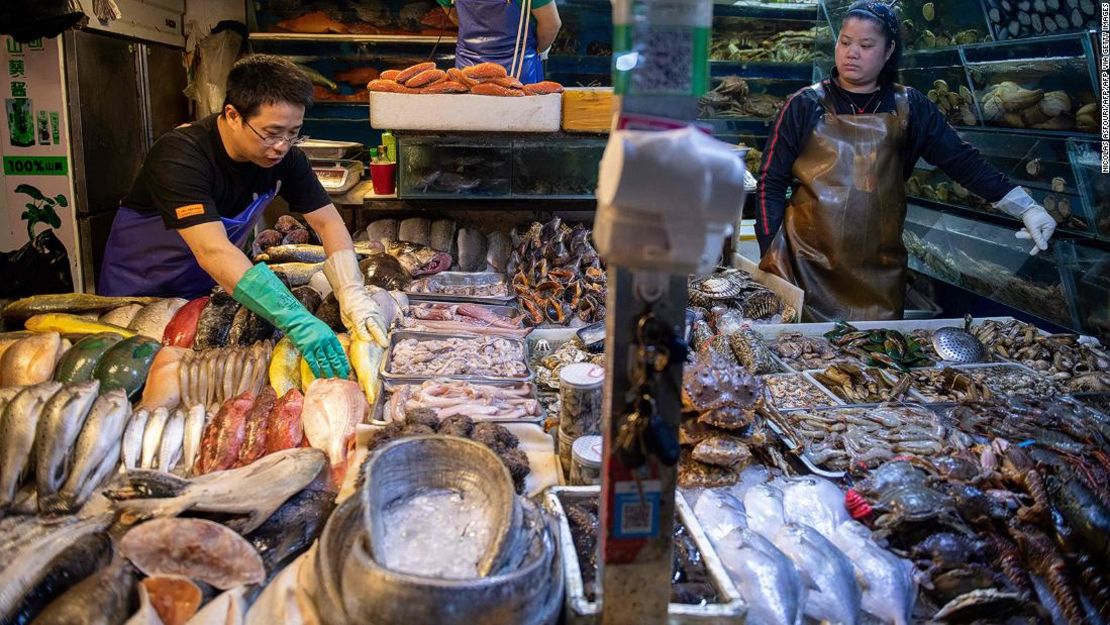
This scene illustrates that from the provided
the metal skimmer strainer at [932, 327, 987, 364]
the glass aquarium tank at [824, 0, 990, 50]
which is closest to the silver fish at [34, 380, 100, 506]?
the metal skimmer strainer at [932, 327, 987, 364]

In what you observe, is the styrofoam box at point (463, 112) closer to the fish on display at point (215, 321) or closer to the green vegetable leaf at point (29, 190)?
the fish on display at point (215, 321)

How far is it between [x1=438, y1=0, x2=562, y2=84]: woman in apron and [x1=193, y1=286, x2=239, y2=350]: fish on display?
2.39 metres

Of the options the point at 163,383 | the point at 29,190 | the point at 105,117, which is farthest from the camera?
the point at 105,117

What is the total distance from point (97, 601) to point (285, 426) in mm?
963

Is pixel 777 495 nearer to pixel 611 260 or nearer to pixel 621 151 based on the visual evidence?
pixel 611 260

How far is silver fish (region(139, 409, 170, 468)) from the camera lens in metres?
2.53

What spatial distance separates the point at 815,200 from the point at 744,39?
17.5 ft

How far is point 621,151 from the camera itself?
1.22 meters

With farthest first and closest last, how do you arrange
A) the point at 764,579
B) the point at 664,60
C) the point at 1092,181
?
1. the point at 1092,181
2. the point at 764,579
3. the point at 664,60

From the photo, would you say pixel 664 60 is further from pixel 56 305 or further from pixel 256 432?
pixel 56 305

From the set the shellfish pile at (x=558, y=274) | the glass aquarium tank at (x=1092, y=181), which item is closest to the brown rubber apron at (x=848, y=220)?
the shellfish pile at (x=558, y=274)

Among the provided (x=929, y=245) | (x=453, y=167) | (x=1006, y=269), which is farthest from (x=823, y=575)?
(x=929, y=245)

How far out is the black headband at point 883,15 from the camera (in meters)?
4.47

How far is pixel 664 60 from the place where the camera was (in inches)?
54.6
